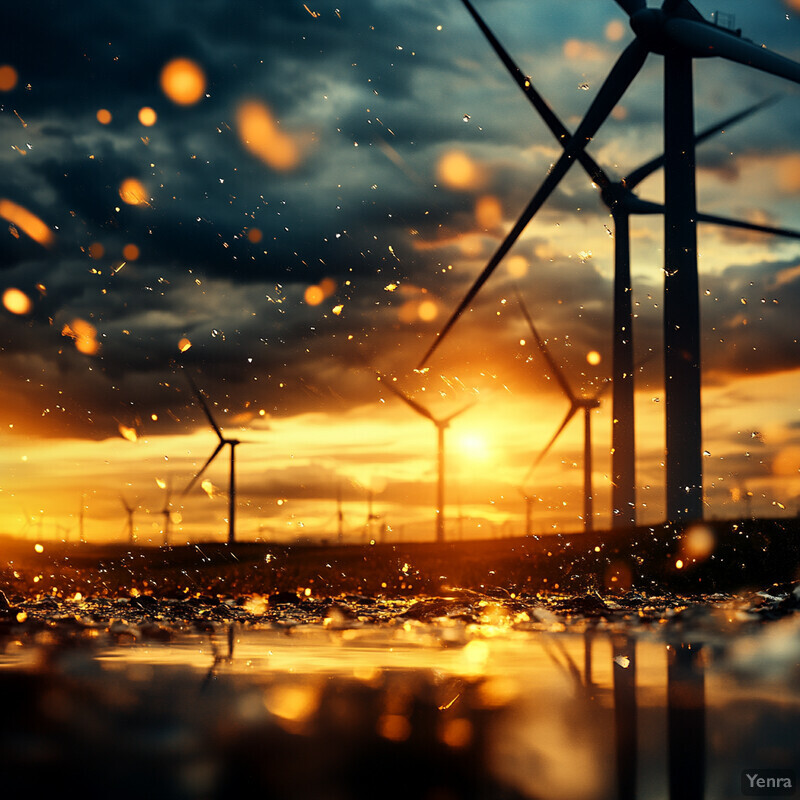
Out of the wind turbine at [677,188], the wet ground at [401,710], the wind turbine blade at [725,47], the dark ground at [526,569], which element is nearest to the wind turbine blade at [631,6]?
the wind turbine at [677,188]

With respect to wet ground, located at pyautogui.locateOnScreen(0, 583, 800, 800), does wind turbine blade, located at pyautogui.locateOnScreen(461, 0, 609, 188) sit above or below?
above

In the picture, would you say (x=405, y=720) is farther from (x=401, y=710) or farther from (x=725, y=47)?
(x=725, y=47)

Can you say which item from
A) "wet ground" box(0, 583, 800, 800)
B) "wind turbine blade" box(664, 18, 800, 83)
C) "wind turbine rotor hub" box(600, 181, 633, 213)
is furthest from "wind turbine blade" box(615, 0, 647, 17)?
"wet ground" box(0, 583, 800, 800)

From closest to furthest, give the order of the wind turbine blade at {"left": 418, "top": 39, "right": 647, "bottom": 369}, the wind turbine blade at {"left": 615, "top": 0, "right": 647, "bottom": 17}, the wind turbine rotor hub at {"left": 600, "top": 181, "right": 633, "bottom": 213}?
the wind turbine blade at {"left": 418, "top": 39, "right": 647, "bottom": 369}, the wind turbine blade at {"left": 615, "top": 0, "right": 647, "bottom": 17}, the wind turbine rotor hub at {"left": 600, "top": 181, "right": 633, "bottom": 213}

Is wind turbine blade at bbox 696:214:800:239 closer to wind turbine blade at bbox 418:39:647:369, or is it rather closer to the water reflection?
wind turbine blade at bbox 418:39:647:369

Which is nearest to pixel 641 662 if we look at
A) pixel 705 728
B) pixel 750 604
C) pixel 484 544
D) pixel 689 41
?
pixel 705 728
